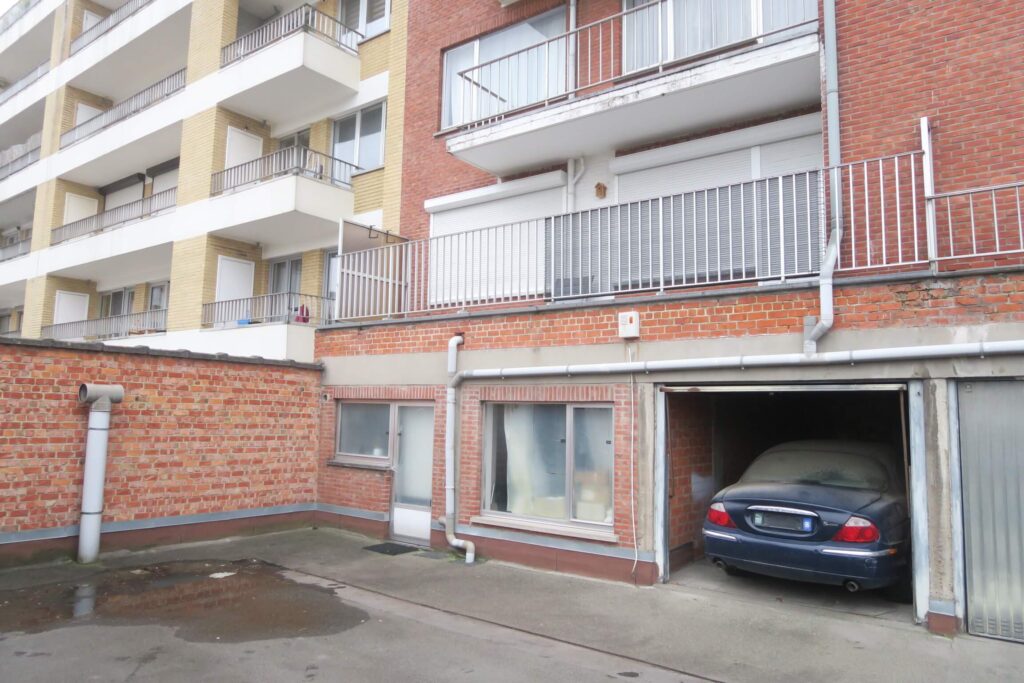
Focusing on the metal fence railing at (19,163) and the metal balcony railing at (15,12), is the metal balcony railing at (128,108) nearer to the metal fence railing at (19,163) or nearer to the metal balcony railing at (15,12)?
the metal fence railing at (19,163)

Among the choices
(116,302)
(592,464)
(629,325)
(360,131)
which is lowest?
(592,464)

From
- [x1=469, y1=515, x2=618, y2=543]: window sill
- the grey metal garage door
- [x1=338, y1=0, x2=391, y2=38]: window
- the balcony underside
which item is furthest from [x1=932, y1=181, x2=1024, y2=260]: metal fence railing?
[x1=338, y1=0, x2=391, y2=38]: window

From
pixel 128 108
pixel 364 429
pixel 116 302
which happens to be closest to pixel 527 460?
pixel 364 429

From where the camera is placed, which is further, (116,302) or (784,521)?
(116,302)

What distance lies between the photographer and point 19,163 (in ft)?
74.7

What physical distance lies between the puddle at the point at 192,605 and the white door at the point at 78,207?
55.1 ft

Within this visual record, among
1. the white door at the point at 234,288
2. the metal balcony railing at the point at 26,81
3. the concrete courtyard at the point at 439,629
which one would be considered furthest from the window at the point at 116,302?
the concrete courtyard at the point at 439,629

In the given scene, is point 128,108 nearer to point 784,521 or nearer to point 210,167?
point 210,167

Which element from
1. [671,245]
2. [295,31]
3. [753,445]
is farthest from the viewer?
[295,31]

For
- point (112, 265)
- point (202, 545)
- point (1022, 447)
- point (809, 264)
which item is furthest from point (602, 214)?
point (112, 265)

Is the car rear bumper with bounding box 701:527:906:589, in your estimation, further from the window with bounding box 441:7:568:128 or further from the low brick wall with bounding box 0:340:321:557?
the window with bounding box 441:7:568:128

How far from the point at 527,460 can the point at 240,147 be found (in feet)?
36.9

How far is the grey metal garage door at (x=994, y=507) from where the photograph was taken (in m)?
5.38

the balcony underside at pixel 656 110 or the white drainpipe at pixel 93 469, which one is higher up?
the balcony underside at pixel 656 110
